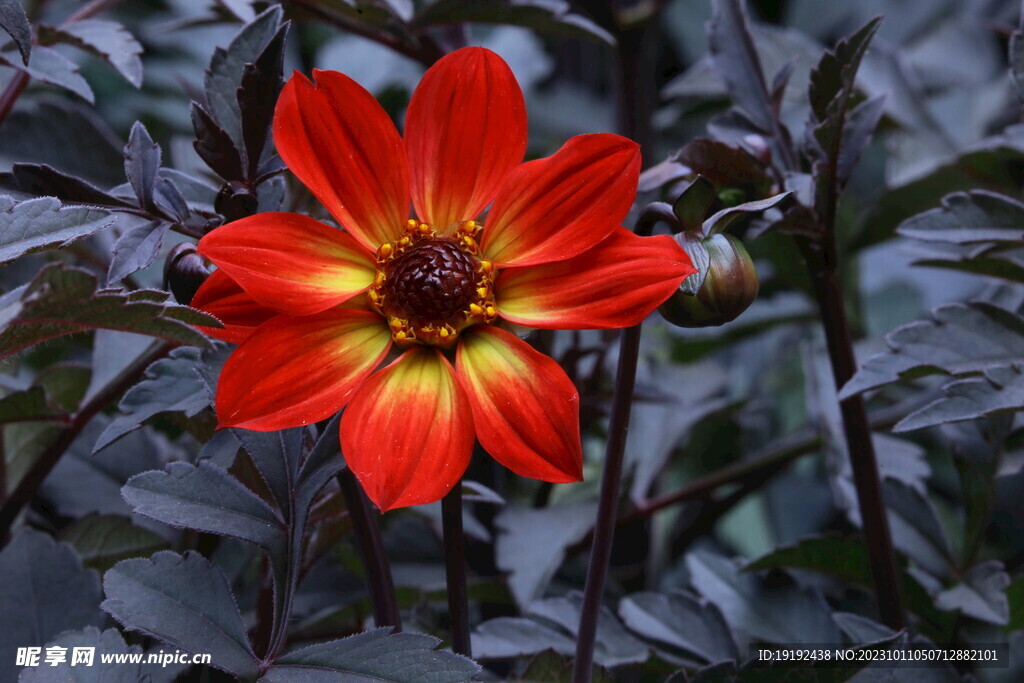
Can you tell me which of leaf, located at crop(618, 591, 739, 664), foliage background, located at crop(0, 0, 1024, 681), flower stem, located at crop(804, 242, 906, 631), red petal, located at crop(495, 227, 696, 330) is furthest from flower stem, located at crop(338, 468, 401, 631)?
flower stem, located at crop(804, 242, 906, 631)

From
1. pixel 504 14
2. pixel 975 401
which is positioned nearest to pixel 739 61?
pixel 504 14

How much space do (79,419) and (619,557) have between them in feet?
1.76

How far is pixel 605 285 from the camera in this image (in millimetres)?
472

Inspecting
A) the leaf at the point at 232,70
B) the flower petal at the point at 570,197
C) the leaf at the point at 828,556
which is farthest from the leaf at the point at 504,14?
the leaf at the point at 828,556

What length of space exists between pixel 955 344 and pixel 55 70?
2.13 ft

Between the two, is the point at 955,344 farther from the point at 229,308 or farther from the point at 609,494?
the point at 229,308

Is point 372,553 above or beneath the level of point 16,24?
beneath

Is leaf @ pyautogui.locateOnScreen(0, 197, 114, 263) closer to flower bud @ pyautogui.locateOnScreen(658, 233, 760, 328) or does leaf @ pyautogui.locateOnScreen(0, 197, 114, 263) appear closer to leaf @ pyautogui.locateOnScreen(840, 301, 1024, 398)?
flower bud @ pyautogui.locateOnScreen(658, 233, 760, 328)

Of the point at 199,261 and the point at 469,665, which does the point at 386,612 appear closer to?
the point at 469,665

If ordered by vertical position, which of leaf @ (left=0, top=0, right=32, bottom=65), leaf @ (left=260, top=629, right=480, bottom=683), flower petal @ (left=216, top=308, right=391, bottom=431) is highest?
leaf @ (left=0, top=0, right=32, bottom=65)

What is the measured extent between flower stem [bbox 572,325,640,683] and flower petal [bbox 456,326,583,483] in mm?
49

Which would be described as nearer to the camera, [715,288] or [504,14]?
[715,288]

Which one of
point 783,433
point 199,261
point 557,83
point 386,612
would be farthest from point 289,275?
point 557,83

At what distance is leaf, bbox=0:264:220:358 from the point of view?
416 millimetres
